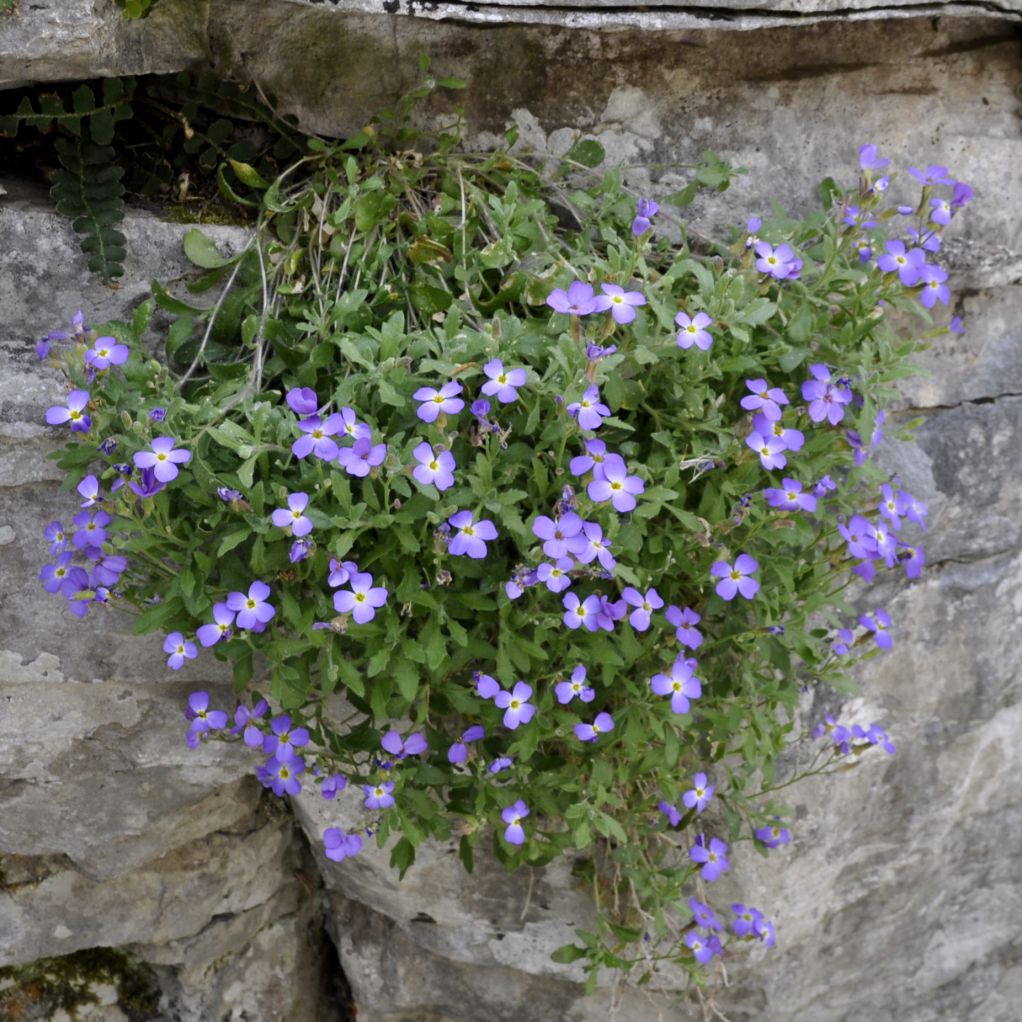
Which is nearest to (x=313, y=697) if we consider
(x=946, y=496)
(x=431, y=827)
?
(x=431, y=827)

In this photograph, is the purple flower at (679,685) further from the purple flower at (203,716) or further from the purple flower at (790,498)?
the purple flower at (203,716)

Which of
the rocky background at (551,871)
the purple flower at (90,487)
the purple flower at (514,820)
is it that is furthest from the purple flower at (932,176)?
the purple flower at (90,487)

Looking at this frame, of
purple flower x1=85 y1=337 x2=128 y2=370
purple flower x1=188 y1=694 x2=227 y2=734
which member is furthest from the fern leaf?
purple flower x1=188 y1=694 x2=227 y2=734

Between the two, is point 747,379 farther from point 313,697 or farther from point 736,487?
point 313,697

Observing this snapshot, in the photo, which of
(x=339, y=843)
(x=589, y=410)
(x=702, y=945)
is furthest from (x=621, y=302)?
(x=702, y=945)

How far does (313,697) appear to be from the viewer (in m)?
2.58

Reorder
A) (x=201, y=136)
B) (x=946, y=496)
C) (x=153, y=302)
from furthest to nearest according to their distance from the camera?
(x=946, y=496), (x=201, y=136), (x=153, y=302)

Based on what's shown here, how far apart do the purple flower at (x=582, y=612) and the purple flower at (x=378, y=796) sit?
50cm

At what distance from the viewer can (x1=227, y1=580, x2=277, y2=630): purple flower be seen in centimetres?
205

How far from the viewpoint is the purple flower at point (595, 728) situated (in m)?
2.28

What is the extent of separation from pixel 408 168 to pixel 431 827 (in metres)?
1.44

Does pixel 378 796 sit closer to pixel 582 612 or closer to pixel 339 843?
pixel 339 843

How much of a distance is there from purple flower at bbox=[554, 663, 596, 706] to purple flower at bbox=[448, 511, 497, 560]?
325mm

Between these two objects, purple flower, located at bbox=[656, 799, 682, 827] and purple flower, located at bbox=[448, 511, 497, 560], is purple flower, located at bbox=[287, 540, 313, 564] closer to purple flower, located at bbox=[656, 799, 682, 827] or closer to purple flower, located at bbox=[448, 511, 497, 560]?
purple flower, located at bbox=[448, 511, 497, 560]
